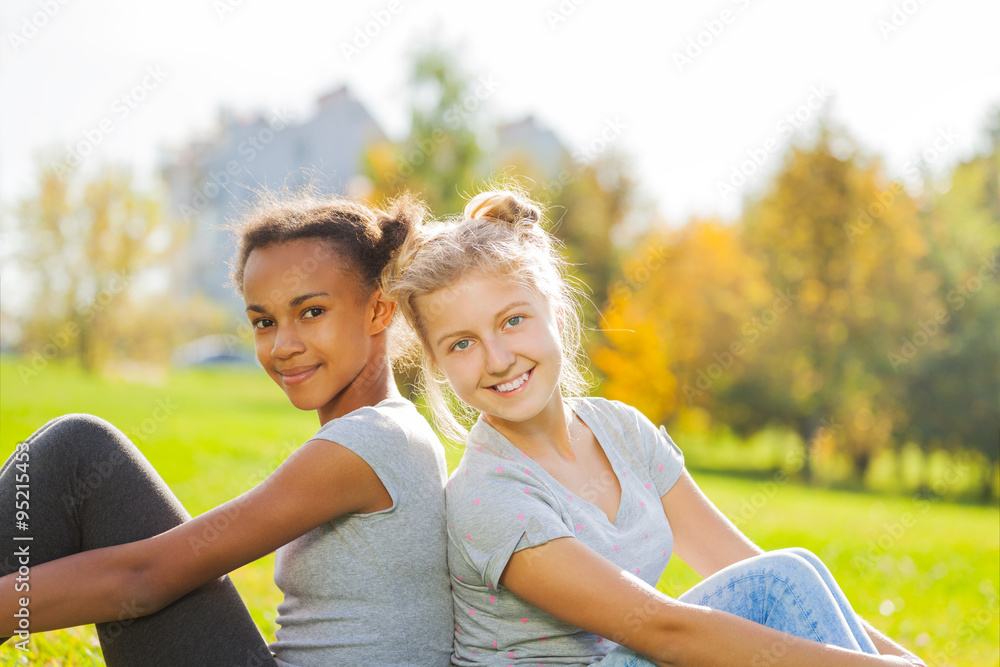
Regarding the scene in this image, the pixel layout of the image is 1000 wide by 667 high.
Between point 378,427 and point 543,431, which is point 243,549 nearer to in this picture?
point 378,427

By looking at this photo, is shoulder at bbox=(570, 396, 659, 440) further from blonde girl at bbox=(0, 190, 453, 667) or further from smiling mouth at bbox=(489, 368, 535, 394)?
blonde girl at bbox=(0, 190, 453, 667)

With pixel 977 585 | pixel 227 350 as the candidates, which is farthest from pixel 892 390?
pixel 227 350

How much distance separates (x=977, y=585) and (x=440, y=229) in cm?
578

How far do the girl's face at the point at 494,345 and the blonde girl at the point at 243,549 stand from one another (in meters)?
0.21

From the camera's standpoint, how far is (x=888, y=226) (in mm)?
18297

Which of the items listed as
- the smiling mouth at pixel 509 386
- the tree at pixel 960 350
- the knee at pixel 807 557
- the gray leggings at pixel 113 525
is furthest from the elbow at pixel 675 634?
the tree at pixel 960 350

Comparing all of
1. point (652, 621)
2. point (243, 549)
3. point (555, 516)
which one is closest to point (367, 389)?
point (243, 549)

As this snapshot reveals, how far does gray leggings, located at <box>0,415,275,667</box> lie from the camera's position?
199 cm

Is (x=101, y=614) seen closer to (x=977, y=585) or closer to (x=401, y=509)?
(x=401, y=509)

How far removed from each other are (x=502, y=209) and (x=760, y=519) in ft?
28.0

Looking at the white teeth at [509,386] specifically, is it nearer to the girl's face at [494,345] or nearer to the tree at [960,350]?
the girl's face at [494,345]

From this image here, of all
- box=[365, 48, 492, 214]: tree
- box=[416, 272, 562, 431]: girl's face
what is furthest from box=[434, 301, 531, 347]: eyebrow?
box=[365, 48, 492, 214]: tree

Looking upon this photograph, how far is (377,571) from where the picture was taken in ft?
6.68

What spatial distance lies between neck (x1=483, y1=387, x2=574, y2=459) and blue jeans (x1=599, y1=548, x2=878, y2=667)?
0.56 m
